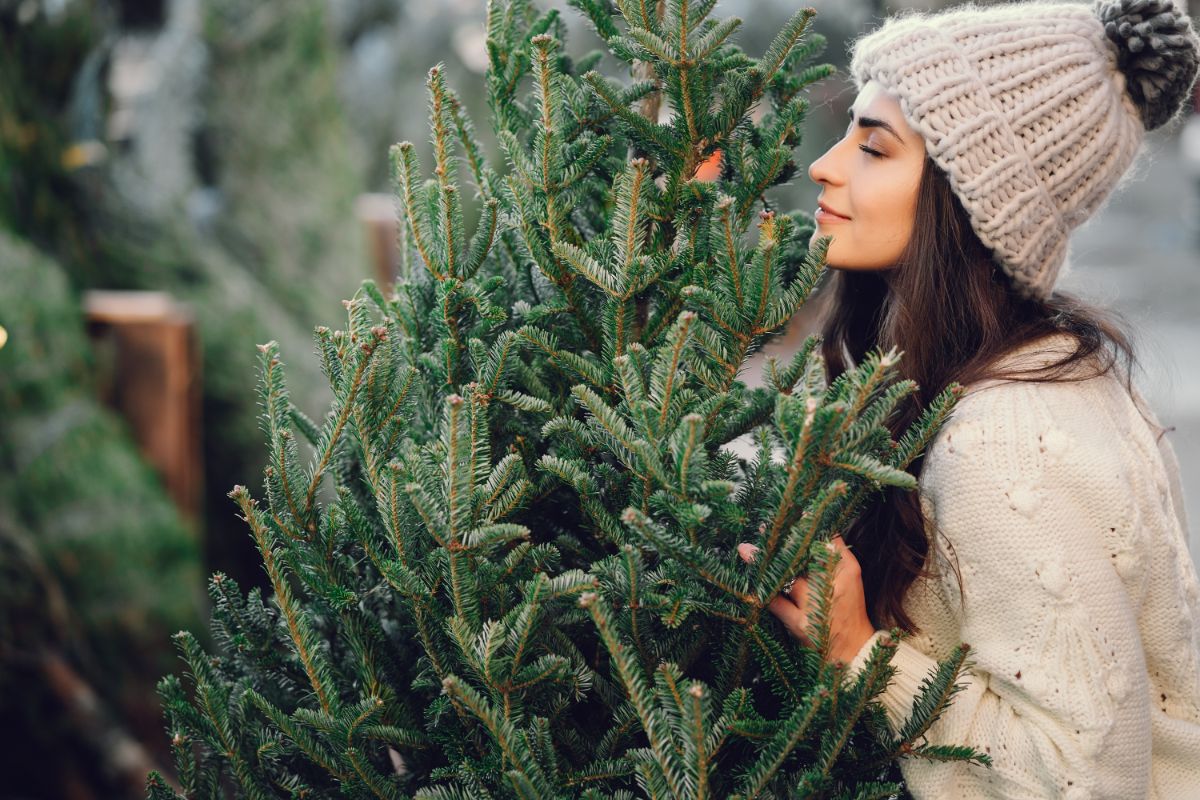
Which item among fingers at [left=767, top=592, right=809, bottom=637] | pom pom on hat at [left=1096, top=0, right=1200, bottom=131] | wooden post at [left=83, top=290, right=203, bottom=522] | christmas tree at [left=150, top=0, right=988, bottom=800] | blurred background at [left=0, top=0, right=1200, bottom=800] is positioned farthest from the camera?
wooden post at [left=83, top=290, right=203, bottom=522]

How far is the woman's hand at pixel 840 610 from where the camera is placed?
140 cm

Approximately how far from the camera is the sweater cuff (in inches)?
58.6

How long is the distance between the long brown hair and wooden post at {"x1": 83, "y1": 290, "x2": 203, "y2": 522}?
9.28ft

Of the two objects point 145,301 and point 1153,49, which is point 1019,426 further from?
point 145,301

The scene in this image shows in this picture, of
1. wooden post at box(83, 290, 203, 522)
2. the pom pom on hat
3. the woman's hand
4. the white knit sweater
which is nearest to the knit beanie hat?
the pom pom on hat

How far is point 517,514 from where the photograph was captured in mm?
1530

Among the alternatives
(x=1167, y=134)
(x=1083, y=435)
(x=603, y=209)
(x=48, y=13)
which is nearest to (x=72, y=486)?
(x=48, y=13)

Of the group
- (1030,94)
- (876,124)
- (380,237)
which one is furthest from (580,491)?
(380,237)

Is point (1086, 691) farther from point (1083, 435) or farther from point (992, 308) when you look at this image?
point (992, 308)

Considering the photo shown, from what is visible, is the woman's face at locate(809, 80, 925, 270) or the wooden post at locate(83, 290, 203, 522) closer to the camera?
the woman's face at locate(809, 80, 925, 270)

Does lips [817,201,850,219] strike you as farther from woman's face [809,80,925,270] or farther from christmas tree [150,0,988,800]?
christmas tree [150,0,988,800]

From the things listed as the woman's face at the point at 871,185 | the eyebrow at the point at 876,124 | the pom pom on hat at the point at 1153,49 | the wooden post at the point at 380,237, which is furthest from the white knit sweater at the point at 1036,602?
the wooden post at the point at 380,237

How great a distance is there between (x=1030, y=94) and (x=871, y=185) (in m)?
0.30

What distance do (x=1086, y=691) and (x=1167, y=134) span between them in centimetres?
146
